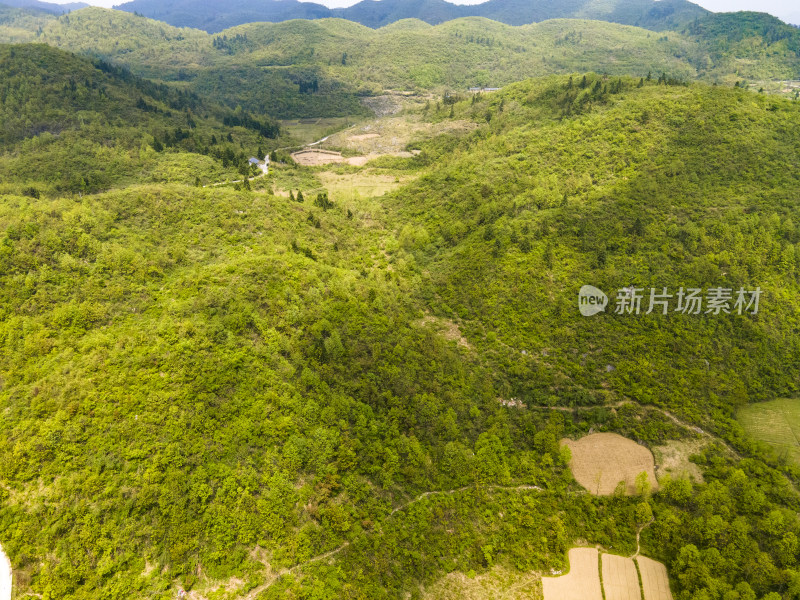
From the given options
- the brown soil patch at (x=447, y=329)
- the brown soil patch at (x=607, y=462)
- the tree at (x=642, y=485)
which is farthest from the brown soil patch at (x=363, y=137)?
the tree at (x=642, y=485)

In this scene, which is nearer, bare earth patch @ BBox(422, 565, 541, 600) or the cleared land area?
bare earth patch @ BBox(422, 565, 541, 600)

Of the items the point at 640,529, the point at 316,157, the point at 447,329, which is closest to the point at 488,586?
the point at 640,529

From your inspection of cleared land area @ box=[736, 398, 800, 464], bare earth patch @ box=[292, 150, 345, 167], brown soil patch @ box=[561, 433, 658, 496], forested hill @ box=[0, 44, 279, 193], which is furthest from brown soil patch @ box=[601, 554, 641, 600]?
bare earth patch @ box=[292, 150, 345, 167]

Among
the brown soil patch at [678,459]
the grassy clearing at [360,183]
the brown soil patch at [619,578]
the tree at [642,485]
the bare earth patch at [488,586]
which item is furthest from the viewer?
the grassy clearing at [360,183]

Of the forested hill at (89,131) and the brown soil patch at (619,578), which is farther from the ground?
the forested hill at (89,131)

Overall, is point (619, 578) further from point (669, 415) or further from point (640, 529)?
point (669, 415)

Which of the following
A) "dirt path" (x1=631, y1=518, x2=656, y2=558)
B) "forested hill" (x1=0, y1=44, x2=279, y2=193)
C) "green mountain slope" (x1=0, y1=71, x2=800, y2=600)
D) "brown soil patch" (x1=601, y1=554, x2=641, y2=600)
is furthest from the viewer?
"forested hill" (x1=0, y1=44, x2=279, y2=193)

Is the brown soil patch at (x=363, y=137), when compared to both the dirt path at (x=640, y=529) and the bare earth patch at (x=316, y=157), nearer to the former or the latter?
the bare earth patch at (x=316, y=157)

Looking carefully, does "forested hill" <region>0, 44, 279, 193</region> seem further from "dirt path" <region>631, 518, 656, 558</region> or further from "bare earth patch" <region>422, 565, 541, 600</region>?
"dirt path" <region>631, 518, 656, 558</region>
